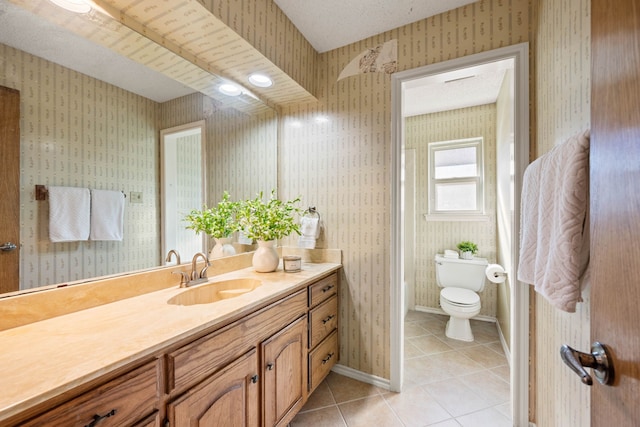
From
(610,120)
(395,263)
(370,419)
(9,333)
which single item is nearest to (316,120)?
(395,263)

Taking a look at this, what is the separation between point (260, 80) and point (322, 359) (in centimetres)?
195

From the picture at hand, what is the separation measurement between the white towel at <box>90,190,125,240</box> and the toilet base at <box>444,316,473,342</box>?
2.80 m

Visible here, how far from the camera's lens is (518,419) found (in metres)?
1.49

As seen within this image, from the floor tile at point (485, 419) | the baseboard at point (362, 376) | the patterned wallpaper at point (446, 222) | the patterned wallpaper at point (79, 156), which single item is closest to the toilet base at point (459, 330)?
the patterned wallpaper at point (446, 222)

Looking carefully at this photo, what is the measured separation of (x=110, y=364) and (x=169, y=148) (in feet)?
3.63

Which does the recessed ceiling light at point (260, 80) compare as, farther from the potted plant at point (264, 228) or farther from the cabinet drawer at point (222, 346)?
the cabinet drawer at point (222, 346)

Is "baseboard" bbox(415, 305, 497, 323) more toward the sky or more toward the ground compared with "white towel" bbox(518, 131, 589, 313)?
more toward the ground

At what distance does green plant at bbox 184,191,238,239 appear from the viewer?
1.59 m

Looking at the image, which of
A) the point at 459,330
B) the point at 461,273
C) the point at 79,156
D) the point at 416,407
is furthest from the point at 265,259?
the point at 461,273

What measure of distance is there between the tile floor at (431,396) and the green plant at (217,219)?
124 centimetres

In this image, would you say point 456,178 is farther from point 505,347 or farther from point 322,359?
point 322,359

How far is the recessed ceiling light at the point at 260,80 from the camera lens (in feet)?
5.73

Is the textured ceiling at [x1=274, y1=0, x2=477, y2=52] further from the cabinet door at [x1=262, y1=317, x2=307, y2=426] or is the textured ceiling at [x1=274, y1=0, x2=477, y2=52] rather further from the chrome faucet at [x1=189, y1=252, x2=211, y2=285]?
the cabinet door at [x1=262, y1=317, x2=307, y2=426]

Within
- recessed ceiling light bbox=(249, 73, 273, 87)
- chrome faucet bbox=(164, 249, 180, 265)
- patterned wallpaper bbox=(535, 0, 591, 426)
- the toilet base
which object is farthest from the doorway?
the toilet base
